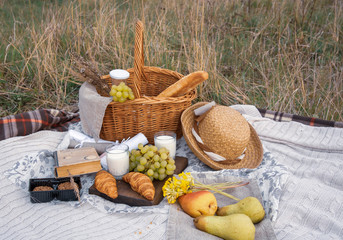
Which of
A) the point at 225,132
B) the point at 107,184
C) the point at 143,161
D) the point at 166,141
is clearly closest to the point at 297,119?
the point at 225,132

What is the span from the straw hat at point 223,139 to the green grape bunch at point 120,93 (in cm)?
48

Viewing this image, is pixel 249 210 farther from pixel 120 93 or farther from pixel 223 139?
pixel 120 93

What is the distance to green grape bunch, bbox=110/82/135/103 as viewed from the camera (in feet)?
7.75

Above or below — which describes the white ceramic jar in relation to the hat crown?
above

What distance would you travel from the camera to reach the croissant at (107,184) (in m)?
1.94

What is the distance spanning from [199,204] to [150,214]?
0.30 m

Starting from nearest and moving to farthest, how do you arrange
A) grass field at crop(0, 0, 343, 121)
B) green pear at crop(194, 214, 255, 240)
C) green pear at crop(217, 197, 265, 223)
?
green pear at crop(194, 214, 255, 240) → green pear at crop(217, 197, 265, 223) → grass field at crop(0, 0, 343, 121)

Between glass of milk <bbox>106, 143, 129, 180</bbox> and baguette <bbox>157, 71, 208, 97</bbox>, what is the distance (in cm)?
67

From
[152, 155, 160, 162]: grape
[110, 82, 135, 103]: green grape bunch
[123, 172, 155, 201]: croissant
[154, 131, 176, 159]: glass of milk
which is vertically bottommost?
[123, 172, 155, 201]: croissant

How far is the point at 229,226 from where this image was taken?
1615 mm

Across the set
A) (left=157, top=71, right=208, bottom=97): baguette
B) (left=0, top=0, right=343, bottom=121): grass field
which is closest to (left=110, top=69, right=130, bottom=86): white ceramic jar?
(left=157, top=71, right=208, bottom=97): baguette

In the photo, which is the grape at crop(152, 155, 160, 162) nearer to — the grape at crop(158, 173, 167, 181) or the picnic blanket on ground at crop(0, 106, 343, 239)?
the grape at crop(158, 173, 167, 181)

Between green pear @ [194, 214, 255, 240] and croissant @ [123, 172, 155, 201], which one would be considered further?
croissant @ [123, 172, 155, 201]

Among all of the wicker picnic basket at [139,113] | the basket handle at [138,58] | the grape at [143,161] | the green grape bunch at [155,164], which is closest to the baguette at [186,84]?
the wicker picnic basket at [139,113]
